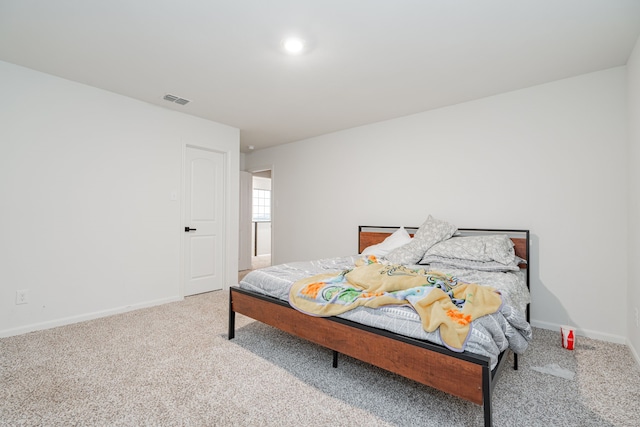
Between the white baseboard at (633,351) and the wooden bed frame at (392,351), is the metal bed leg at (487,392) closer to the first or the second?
the wooden bed frame at (392,351)

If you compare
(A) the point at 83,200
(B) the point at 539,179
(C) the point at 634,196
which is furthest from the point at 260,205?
(C) the point at 634,196

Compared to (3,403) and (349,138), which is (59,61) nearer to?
(3,403)

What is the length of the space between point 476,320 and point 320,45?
213 centimetres

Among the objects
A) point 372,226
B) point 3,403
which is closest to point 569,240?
point 372,226

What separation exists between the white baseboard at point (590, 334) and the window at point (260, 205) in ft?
22.0

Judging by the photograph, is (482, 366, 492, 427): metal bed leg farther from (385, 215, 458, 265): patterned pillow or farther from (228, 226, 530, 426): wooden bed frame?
(385, 215, 458, 265): patterned pillow

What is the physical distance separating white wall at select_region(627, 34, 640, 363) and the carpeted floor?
279mm

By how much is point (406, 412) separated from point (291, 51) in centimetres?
256

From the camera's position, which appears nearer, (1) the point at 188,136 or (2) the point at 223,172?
(1) the point at 188,136

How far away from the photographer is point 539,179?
2.99 meters

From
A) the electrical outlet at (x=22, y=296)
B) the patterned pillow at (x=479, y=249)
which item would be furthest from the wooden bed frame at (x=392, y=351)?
A: the electrical outlet at (x=22, y=296)

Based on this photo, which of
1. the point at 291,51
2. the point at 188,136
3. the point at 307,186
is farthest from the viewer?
the point at 307,186

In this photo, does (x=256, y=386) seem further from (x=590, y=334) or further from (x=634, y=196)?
(x=634, y=196)

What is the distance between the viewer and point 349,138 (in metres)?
4.54
